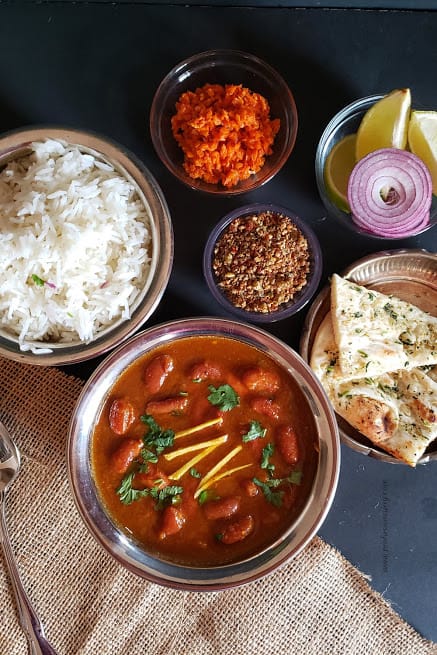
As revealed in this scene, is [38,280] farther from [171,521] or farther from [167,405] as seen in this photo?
[171,521]

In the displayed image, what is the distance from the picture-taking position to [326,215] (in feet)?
10.0

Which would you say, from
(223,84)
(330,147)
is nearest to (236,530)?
(330,147)

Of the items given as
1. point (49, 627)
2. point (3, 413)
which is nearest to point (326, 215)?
point (3, 413)

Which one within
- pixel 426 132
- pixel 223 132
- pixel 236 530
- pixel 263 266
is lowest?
pixel 236 530

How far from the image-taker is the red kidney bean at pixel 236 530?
8.87ft

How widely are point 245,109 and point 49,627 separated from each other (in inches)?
101

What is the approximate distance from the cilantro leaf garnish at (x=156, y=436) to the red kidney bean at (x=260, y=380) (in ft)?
1.30

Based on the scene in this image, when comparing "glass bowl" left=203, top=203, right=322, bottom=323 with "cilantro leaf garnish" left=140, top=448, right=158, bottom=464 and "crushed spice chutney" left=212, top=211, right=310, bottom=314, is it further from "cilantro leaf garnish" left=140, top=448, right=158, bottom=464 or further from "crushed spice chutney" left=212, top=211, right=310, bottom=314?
"cilantro leaf garnish" left=140, top=448, right=158, bottom=464

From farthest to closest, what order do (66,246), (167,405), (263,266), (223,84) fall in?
(223,84), (263,266), (167,405), (66,246)

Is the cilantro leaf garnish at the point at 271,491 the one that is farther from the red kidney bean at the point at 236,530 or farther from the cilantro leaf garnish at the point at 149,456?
the cilantro leaf garnish at the point at 149,456

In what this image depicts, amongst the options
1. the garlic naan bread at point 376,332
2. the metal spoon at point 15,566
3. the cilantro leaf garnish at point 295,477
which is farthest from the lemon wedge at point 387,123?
the metal spoon at point 15,566

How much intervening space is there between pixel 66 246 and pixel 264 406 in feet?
3.49

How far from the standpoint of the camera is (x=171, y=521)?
2.70 meters

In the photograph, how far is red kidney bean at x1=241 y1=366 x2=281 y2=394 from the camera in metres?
2.72
